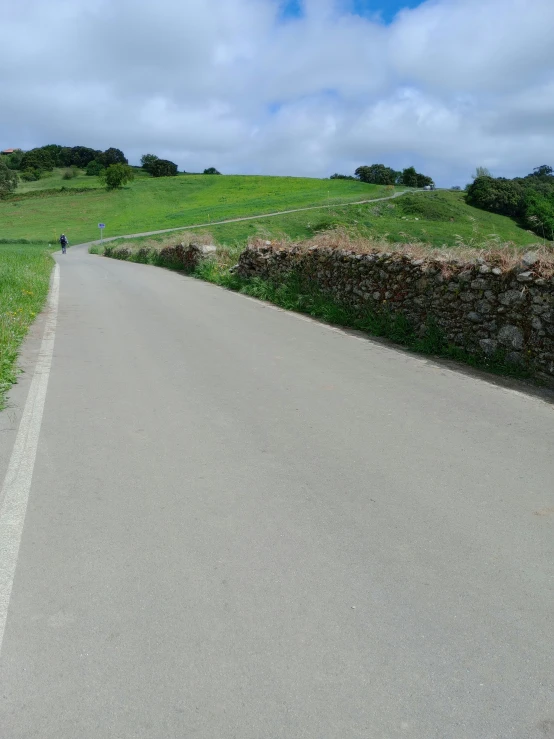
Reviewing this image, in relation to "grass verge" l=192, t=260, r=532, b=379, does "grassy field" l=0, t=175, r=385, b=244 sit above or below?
above

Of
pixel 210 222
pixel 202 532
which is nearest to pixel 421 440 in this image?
pixel 202 532

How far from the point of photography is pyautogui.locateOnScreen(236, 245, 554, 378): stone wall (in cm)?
818

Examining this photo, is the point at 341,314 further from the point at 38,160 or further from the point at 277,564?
the point at 38,160

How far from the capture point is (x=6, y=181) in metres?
98.0

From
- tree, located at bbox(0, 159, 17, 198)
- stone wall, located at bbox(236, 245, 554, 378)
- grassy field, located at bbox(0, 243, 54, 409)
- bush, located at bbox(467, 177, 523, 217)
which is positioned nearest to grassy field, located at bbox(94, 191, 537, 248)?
bush, located at bbox(467, 177, 523, 217)

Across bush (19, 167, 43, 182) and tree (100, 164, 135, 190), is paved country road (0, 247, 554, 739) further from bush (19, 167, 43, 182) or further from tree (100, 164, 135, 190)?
bush (19, 167, 43, 182)

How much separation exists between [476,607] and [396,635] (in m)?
0.51

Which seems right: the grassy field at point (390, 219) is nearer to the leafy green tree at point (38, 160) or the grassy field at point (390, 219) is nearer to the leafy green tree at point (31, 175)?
the leafy green tree at point (31, 175)

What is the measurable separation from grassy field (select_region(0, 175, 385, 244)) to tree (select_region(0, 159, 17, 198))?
1925 millimetres

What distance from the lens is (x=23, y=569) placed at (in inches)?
143

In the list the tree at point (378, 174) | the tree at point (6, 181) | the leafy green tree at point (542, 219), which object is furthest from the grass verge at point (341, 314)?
the tree at point (378, 174)

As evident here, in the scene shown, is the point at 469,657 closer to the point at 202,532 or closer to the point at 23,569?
the point at 202,532

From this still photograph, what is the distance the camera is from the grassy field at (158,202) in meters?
74.7

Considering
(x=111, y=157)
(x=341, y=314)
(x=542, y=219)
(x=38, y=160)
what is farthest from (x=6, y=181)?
(x=542, y=219)
